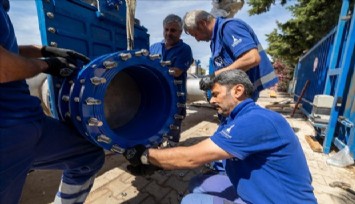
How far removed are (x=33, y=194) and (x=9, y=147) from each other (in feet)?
5.41

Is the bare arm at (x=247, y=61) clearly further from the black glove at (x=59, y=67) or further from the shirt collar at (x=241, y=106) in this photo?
the black glove at (x=59, y=67)

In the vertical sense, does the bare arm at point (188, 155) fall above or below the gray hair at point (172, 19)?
below

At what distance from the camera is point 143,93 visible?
1.68 metres

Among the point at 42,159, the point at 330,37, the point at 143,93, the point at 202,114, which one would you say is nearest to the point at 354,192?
the point at 143,93

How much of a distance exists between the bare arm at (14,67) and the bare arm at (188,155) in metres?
0.75

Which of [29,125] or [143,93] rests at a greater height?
[143,93]

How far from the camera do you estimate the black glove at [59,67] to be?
3.85ft

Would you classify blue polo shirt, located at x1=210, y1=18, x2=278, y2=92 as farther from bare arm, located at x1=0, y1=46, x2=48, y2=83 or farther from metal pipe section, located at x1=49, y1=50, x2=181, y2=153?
bare arm, located at x1=0, y1=46, x2=48, y2=83

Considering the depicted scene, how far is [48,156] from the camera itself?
135cm

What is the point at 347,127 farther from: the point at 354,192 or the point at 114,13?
the point at 114,13

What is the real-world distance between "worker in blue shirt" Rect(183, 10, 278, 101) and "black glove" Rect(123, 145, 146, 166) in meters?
0.93

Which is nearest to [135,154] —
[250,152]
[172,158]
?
[172,158]

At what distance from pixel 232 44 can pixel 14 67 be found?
65.0 inches

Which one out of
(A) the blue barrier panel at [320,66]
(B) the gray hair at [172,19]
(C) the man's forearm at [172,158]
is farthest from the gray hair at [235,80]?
(A) the blue barrier panel at [320,66]
